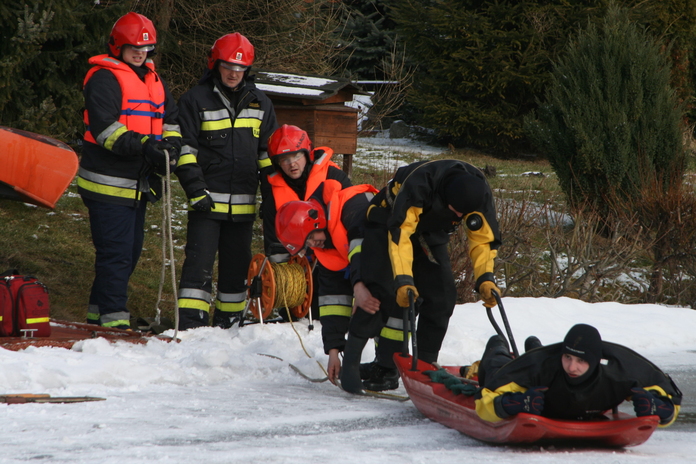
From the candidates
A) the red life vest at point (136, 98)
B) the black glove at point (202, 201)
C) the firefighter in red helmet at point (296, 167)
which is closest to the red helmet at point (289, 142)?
the firefighter in red helmet at point (296, 167)

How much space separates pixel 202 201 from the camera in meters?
5.51

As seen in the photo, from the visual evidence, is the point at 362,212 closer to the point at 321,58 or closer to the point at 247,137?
the point at 247,137

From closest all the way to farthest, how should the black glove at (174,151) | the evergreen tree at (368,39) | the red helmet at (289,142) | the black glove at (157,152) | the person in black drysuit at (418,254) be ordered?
the person in black drysuit at (418,254) → the black glove at (157,152) → the black glove at (174,151) → the red helmet at (289,142) → the evergreen tree at (368,39)

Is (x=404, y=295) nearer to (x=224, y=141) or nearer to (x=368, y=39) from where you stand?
(x=224, y=141)

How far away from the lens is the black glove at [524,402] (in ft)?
10.2

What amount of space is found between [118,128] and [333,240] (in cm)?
185

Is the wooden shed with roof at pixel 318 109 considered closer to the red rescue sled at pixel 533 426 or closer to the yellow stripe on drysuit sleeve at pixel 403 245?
the yellow stripe on drysuit sleeve at pixel 403 245

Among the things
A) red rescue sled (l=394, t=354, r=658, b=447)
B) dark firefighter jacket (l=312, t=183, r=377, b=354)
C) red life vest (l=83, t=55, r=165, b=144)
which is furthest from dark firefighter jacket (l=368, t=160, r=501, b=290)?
red life vest (l=83, t=55, r=165, b=144)

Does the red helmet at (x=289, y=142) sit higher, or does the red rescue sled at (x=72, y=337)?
the red helmet at (x=289, y=142)

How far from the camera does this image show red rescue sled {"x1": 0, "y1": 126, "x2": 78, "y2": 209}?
5.52 metres

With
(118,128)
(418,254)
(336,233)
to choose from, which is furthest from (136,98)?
(418,254)

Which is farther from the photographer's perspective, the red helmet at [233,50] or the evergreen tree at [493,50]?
the evergreen tree at [493,50]

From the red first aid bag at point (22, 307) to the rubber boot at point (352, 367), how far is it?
2.19 metres

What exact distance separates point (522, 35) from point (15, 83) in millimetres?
14467
